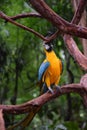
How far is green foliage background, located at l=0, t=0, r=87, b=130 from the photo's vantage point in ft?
8.56

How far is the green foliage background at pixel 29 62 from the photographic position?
2.61m

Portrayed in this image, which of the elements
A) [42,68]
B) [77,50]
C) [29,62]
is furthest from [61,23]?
[29,62]

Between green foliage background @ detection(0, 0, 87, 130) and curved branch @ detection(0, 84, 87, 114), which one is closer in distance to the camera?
curved branch @ detection(0, 84, 87, 114)

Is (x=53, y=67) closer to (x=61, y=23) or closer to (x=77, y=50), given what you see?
(x=77, y=50)

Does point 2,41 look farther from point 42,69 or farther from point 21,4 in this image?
point 42,69

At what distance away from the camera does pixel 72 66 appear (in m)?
3.70

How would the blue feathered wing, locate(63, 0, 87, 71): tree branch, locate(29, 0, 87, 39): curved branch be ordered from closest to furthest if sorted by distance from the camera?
locate(29, 0, 87, 39): curved branch < locate(63, 0, 87, 71): tree branch < the blue feathered wing

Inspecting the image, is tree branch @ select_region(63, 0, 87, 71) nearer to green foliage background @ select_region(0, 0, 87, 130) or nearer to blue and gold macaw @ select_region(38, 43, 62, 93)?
blue and gold macaw @ select_region(38, 43, 62, 93)

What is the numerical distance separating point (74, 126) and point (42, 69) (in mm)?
684

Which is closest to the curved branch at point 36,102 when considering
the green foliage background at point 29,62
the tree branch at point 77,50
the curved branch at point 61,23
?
the tree branch at point 77,50

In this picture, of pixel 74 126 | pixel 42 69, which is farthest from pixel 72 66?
pixel 42 69

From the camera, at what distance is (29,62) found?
341 centimetres

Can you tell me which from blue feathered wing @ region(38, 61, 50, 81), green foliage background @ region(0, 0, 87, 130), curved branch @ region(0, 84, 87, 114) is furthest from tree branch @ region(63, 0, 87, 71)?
green foliage background @ region(0, 0, 87, 130)

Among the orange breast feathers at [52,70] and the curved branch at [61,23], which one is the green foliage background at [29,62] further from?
the curved branch at [61,23]
